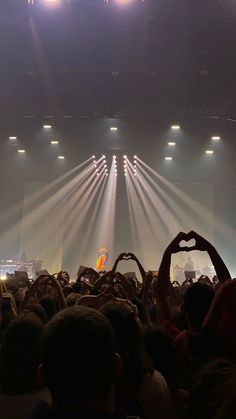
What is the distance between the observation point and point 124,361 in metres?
1.29

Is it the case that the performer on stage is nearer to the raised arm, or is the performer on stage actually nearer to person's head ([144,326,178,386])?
the raised arm

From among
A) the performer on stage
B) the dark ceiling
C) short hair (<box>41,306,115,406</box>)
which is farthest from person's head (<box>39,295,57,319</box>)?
the performer on stage

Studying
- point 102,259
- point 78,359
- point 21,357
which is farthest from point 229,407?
point 102,259

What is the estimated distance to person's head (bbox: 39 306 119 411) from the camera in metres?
0.78

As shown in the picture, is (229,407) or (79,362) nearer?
(229,407)

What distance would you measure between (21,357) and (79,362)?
59cm

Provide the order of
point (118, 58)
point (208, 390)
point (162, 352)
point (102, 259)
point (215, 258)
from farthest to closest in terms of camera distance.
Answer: point (102, 259) < point (118, 58) < point (215, 258) < point (162, 352) < point (208, 390)

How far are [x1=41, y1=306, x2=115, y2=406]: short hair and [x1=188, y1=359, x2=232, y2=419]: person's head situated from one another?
16 centimetres

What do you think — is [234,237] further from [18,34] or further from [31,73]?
[18,34]

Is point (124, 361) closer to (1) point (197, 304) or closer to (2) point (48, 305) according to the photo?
(1) point (197, 304)

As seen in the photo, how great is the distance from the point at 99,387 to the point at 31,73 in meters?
8.55

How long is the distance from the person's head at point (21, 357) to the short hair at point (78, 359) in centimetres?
51

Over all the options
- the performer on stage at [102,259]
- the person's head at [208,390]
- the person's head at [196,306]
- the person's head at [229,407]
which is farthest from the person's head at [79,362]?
the performer on stage at [102,259]

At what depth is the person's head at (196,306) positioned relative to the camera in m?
1.60
